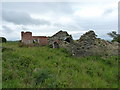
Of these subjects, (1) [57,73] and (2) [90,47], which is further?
(2) [90,47]

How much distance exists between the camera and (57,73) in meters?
5.96

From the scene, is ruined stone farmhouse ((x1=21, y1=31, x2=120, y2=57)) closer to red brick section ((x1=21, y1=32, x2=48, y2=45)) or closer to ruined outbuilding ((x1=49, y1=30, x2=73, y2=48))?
ruined outbuilding ((x1=49, y1=30, x2=73, y2=48))

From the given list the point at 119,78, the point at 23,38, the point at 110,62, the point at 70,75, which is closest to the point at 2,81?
the point at 70,75

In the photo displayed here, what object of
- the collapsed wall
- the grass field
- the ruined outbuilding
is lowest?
the grass field

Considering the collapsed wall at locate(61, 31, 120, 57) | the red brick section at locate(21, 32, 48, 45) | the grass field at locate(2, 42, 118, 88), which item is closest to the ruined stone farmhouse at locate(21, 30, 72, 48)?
the red brick section at locate(21, 32, 48, 45)

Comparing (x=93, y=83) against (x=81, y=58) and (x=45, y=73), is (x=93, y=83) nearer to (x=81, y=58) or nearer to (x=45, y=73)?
(x=45, y=73)

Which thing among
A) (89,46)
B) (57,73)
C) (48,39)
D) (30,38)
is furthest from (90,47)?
(30,38)

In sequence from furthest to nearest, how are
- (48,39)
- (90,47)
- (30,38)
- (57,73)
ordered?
(30,38) < (48,39) < (90,47) < (57,73)

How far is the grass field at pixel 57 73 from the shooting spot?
16.9ft

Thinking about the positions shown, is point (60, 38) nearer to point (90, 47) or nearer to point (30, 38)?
point (30, 38)

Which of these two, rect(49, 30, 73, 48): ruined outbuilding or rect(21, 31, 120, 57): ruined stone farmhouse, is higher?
rect(49, 30, 73, 48): ruined outbuilding

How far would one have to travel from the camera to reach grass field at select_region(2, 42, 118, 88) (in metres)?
5.14

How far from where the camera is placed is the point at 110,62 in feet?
25.8

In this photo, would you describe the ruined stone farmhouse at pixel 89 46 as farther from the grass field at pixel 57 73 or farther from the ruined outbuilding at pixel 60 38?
the grass field at pixel 57 73
